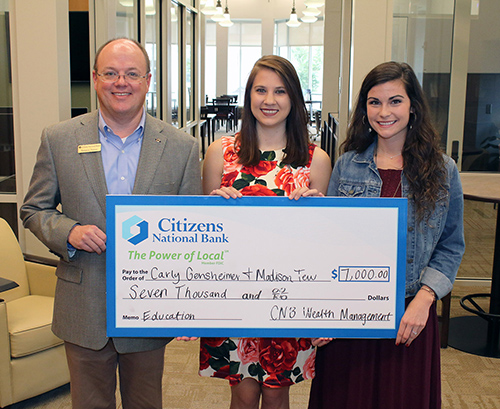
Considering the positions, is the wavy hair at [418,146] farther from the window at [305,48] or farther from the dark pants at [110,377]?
the window at [305,48]

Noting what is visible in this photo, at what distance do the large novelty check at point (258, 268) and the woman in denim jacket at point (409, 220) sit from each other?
0.39 feet

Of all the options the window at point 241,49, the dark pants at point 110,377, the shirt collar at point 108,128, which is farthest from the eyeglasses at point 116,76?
the window at point 241,49

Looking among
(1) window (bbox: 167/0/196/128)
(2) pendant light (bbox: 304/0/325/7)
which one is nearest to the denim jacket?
(1) window (bbox: 167/0/196/128)

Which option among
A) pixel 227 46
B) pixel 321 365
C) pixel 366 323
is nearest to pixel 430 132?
pixel 366 323

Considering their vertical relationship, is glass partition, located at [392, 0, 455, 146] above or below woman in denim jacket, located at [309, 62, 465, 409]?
above

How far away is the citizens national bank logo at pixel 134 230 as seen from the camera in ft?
5.80

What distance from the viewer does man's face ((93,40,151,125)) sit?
1823 millimetres

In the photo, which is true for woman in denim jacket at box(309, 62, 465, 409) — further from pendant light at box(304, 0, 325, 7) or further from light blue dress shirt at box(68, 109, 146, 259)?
pendant light at box(304, 0, 325, 7)

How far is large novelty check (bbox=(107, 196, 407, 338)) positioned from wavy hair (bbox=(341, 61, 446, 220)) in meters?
0.14

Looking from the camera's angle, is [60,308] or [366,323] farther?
[60,308]

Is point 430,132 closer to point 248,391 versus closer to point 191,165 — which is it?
point 191,165

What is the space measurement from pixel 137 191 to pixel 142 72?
1.38ft

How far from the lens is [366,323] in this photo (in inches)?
71.5

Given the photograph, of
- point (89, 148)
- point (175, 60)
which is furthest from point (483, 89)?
point (175, 60)
